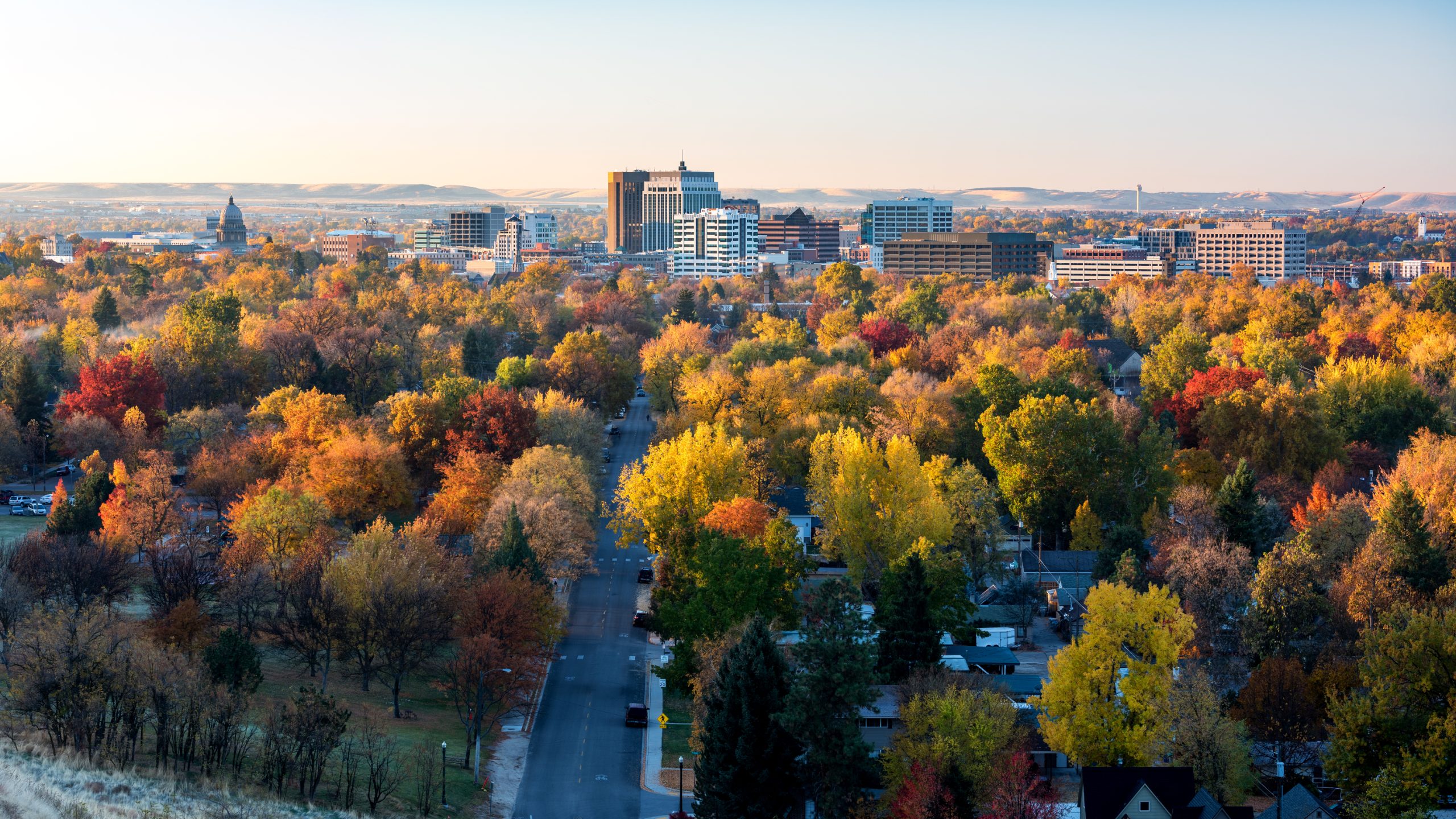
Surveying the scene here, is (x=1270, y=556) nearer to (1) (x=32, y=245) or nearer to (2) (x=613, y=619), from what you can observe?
(2) (x=613, y=619)

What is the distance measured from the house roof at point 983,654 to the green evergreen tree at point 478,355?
173 ft

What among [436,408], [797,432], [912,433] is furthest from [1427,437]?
[436,408]

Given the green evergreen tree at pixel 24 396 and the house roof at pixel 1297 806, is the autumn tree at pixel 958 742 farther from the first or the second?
the green evergreen tree at pixel 24 396

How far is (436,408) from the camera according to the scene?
6594 cm

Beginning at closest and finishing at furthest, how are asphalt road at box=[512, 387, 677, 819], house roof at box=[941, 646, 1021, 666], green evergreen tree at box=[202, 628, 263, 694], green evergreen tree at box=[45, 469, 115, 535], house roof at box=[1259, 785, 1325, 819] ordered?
house roof at box=[1259, 785, 1325, 819] → asphalt road at box=[512, 387, 677, 819] → green evergreen tree at box=[202, 628, 263, 694] → house roof at box=[941, 646, 1021, 666] → green evergreen tree at box=[45, 469, 115, 535]

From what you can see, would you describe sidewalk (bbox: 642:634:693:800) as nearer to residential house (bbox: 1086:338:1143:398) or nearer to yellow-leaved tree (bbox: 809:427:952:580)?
yellow-leaved tree (bbox: 809:427:952:580)

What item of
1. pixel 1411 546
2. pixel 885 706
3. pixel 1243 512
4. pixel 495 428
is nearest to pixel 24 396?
pixel 495 428

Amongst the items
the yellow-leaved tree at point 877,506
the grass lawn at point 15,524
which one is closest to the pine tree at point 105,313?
the grass lawn at point 15,524

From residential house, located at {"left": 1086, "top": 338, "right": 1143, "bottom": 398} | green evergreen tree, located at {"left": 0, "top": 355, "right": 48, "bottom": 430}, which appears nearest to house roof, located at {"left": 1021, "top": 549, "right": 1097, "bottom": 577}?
residential house, located at {"left": 1086, "top": 338, "right": 1143, "bottom": 398}

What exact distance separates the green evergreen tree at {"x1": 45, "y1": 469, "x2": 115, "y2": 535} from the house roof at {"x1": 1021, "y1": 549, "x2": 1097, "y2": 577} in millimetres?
34246

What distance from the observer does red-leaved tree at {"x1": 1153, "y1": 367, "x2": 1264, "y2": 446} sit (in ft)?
236

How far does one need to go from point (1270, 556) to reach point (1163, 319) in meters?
78.3

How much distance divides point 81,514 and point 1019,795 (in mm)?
37277

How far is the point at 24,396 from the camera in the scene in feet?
241
